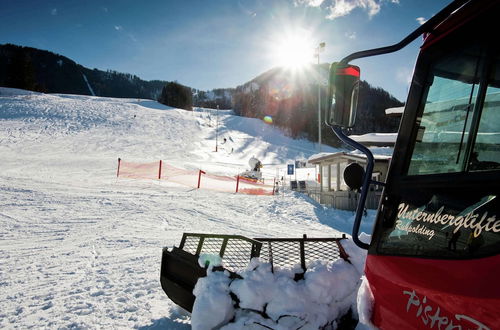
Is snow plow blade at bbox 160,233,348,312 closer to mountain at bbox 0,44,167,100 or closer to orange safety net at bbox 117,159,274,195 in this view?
orange safety net at bbox 117,159,274,195

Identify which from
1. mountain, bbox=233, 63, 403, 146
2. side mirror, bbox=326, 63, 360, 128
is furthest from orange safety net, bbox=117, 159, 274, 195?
mountain, bbox=233, 63, 403, 146

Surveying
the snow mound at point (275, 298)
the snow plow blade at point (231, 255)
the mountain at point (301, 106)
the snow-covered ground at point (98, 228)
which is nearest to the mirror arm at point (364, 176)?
the snow mound at point (275, 298)

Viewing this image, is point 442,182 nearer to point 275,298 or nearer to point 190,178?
point 275,298

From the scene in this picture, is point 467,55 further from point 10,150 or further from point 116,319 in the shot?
point 10,150

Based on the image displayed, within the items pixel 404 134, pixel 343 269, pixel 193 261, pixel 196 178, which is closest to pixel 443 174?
pixel 404 134

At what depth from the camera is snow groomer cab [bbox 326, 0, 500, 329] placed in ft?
4.52

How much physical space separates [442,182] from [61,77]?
6500 inches

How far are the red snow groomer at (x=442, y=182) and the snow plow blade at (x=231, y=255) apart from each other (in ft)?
3.78

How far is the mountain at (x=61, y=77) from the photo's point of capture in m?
69.2

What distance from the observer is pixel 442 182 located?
1.68 meters

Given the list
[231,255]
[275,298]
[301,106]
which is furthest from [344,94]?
[301,106]

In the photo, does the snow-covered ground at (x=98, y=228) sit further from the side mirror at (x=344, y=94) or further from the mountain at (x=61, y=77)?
the mountain at (x=61, y=77)

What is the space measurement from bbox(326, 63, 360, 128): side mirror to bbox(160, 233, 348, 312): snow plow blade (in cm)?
144

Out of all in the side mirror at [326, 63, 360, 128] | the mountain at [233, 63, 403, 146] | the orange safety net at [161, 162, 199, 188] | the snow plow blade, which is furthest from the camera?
the mountain at [233, 63, 403, 146]
